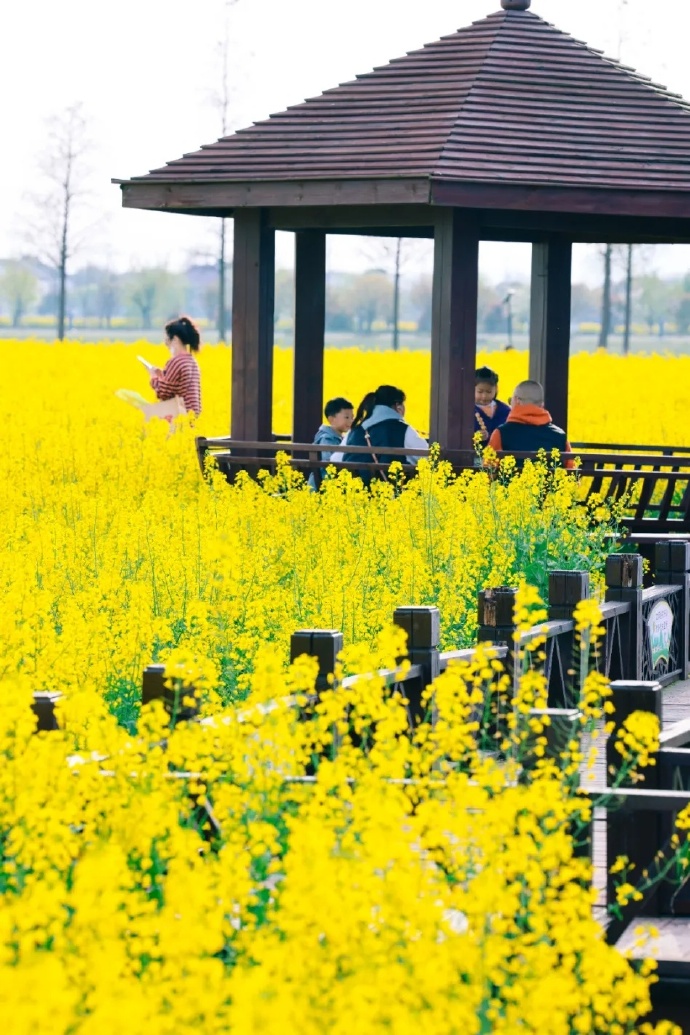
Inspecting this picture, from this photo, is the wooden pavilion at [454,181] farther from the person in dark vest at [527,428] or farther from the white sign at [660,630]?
the white sign at [660,630]

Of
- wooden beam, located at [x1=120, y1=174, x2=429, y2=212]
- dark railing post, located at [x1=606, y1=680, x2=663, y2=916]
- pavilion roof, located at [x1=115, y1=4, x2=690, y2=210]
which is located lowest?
dark railing post, located at [x1=606, y1=680, x2=663, y2=916]

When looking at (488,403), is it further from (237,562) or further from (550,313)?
(237,562)

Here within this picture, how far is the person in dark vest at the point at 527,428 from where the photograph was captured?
10.9m

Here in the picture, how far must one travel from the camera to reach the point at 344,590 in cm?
726

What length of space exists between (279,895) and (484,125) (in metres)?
8.78

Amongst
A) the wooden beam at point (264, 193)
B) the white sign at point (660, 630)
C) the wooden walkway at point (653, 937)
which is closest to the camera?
the wooden walkway at point (653, 937)

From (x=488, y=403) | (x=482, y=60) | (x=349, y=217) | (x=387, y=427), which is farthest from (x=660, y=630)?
(x=482, y=60)

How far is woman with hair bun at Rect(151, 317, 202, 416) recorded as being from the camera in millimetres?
12625

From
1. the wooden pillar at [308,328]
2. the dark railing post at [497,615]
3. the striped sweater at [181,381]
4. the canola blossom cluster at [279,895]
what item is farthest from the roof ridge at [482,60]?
the canola blossom cluster at [279,895]

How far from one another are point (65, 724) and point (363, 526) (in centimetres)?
422

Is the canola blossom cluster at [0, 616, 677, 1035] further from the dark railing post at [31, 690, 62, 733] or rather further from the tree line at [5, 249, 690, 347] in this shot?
the tree line at [5, 249, 690, 347]

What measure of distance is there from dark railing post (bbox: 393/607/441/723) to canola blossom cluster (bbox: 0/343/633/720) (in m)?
0.48

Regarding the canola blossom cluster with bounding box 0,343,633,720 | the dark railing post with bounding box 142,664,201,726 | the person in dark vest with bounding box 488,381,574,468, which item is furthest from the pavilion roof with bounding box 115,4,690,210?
the dark railing post with bounding box 142,664,201,726

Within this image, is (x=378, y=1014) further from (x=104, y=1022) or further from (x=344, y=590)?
(x=344, y=590)
